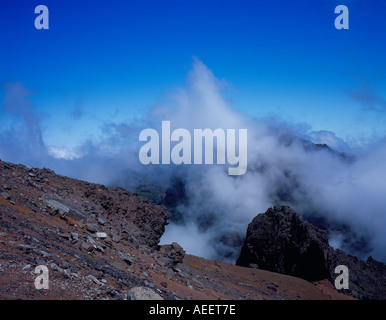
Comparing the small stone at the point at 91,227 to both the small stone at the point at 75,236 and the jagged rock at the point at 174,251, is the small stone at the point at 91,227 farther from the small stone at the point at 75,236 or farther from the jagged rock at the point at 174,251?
the jagged rock at the point at 174,251

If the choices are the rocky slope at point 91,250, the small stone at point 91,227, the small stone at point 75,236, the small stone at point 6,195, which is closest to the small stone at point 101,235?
the rocky slope at point 91,250

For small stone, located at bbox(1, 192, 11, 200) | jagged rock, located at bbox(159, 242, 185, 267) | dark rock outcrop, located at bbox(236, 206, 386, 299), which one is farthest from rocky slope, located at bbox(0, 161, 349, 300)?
dark rock outcrop, located at bbox(236, 206, 386, 299)

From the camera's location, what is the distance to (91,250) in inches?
722

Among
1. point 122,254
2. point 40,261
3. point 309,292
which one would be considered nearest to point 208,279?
point 122,254

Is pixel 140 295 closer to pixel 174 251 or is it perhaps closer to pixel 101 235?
pixel 101 235

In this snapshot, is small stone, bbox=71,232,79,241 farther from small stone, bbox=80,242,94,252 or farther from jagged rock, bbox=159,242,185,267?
jagged rock, bbox=159,242,185,267

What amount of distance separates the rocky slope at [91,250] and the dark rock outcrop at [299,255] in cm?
1082

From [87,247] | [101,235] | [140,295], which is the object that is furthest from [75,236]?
[140,295]

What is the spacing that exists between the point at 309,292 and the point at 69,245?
114 ft

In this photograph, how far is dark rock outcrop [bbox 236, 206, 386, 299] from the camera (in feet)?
168

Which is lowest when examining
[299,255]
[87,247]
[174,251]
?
[299,255]

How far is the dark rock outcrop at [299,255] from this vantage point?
5109 centimetres

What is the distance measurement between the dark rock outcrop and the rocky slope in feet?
35.5

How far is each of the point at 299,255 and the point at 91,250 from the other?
147ft
